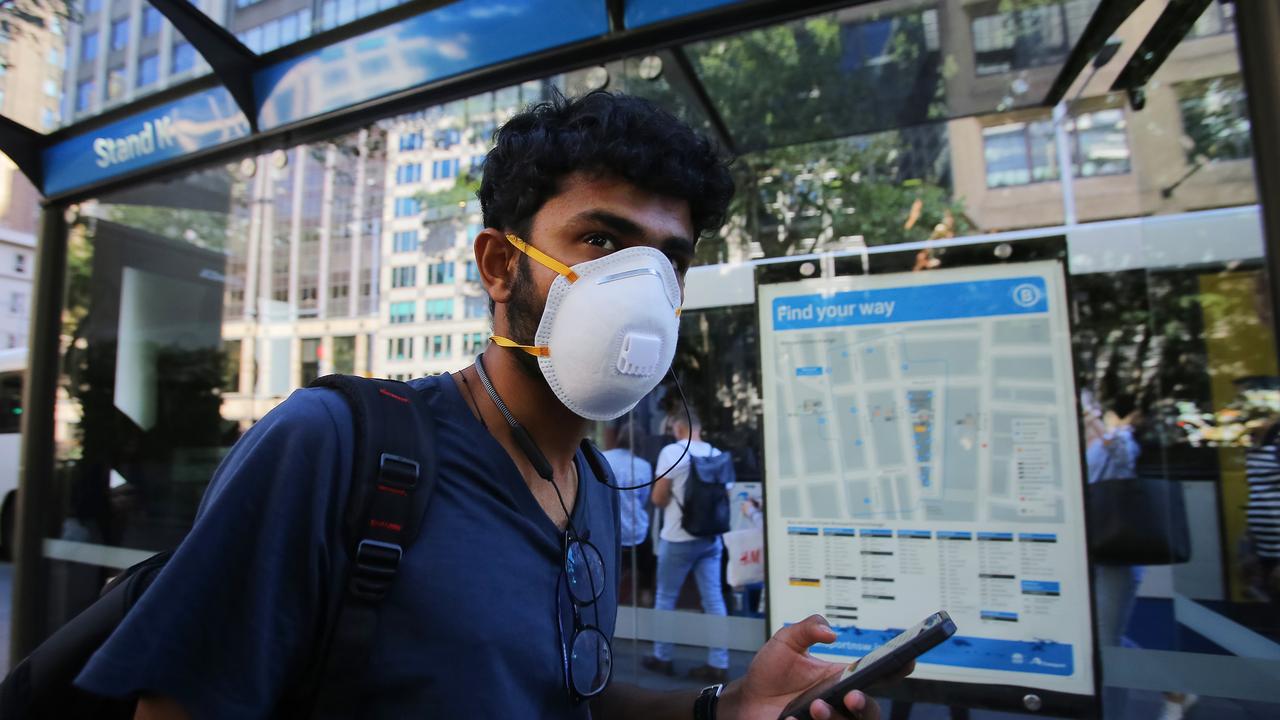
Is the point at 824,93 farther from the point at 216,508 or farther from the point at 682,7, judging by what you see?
the point at 216,508

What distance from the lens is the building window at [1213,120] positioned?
9.74ft

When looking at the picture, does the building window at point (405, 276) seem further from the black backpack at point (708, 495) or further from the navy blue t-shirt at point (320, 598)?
the navy blue t-shirt at point (320, 598)

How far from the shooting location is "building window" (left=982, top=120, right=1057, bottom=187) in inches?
158

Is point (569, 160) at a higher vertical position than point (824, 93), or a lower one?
lower

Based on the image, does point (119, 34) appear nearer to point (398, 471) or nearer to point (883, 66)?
point (883, 66)

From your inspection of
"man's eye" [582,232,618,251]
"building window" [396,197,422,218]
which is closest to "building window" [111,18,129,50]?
"building window" [396,197,422,218]

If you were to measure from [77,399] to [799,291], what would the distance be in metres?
5.22

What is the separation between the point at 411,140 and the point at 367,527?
4.31 m

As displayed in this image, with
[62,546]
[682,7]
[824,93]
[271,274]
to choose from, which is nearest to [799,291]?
[682,7]

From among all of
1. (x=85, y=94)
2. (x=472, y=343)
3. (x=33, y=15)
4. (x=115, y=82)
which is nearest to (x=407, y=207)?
(x=472, y=343)

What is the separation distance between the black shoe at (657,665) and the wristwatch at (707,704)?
2.05 metres

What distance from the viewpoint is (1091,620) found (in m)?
2.30

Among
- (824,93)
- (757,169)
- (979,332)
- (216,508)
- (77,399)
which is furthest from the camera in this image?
(77,399)

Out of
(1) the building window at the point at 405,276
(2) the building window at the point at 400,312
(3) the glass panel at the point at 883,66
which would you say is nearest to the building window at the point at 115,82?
(1) the building window at the point at 405,276
